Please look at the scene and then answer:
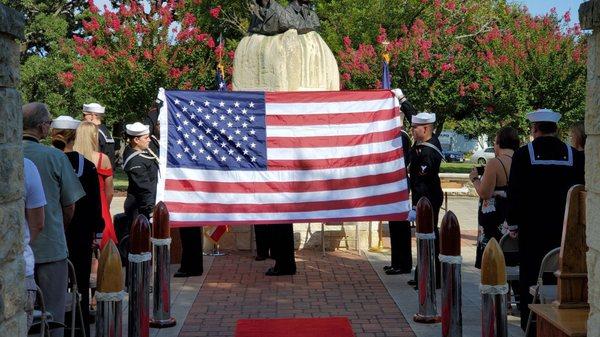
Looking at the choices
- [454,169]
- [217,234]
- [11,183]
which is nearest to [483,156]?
[454,169]

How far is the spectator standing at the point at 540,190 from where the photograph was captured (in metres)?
7.53

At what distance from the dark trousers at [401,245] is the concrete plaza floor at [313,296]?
0.25m

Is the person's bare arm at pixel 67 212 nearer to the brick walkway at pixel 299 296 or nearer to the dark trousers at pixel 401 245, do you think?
the brick walkway at pixel 299 296

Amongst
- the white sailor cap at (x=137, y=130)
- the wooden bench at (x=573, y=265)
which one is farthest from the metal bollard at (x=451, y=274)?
the white sailor cap at (x=137, y=130)

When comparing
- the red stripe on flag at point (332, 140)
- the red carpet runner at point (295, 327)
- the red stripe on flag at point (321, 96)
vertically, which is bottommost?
the red carpet runner at point (295, 327)

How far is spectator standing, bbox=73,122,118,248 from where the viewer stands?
832cm

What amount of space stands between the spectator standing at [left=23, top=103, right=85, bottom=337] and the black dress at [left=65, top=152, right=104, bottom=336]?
0.99 meters

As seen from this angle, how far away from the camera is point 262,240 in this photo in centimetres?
1243

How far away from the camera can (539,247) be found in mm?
7527

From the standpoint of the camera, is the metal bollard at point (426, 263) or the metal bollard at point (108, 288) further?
the metal bollard at point (426, 263)

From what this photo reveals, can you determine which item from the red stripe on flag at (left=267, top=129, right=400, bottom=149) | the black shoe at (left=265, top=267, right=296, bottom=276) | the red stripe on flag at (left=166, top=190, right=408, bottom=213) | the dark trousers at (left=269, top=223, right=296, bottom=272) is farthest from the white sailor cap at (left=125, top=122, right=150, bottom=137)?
the black shoe at (left=265, top=267, right=296, bottom=276)

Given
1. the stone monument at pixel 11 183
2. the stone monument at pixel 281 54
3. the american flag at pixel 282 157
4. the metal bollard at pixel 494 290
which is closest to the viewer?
the stone monument at pixel 11 183

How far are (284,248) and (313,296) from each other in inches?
54.0

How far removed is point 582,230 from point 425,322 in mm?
3313
